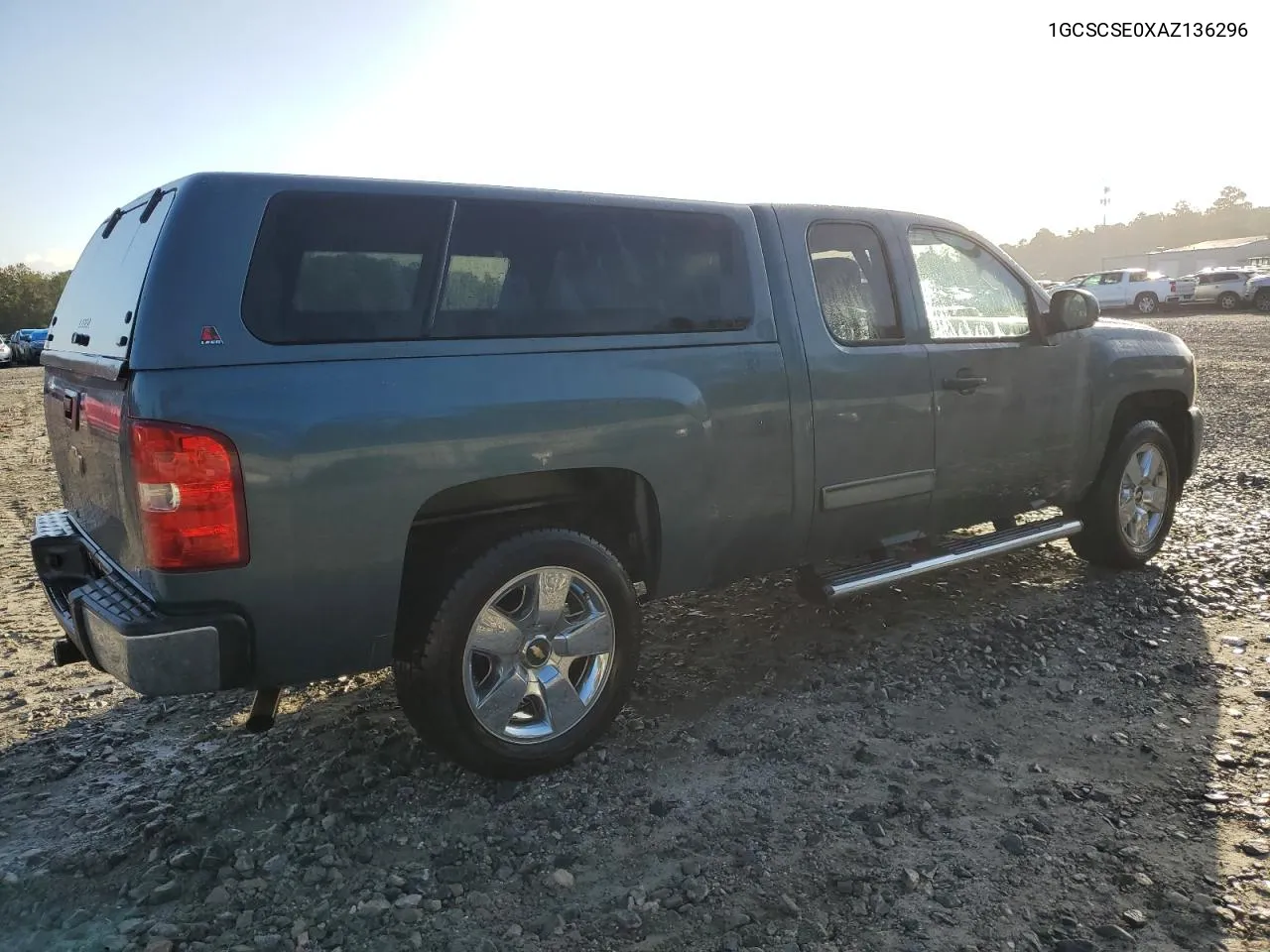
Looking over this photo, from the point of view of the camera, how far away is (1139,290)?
3153cm

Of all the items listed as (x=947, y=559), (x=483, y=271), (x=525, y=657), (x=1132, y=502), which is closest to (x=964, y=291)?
(x=947, y=559)

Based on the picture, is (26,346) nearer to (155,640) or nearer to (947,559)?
(155,640)

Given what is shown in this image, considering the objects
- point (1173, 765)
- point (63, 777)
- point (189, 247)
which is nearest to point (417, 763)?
point (63, 777)

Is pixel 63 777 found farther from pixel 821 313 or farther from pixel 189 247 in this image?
pixel 821 313

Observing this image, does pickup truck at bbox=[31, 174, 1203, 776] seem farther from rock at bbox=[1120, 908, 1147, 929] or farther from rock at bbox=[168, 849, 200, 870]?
rock at bbox=[1120, 908, 1147, 929]

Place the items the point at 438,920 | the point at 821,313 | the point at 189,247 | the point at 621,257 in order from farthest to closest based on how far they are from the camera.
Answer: the point at 821,313 < the point at 621,257 < the point at 189,247 < the point at 438,920

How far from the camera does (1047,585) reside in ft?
17.5

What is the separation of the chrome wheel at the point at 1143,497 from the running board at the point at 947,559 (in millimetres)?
490

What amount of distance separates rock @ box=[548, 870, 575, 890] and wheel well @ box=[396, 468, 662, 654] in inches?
36.6

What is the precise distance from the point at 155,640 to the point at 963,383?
3.52m

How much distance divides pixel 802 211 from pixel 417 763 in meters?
2.78

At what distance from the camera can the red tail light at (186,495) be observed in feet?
8.81

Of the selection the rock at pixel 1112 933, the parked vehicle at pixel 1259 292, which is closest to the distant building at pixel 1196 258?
the parked vehicle at pixel 1259 292

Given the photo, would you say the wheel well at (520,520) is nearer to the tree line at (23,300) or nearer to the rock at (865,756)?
the rock at (865,756)
